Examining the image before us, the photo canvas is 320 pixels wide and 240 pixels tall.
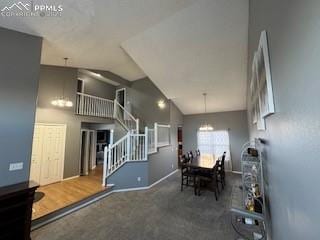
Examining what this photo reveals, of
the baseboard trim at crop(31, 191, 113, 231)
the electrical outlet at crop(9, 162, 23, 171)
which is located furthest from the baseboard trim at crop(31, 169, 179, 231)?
the electrical outlet at crop(9, 162, 23, 171)

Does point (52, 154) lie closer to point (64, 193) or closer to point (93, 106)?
point (64, 193)

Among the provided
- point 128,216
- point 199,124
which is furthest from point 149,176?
point 199,124

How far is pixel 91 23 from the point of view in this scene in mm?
2854

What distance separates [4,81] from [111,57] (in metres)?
2.92

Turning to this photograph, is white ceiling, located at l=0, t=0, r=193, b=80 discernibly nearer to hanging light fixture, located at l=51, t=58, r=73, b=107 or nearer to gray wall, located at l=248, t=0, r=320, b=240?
hanging light fixture, located at l=51, t=58, r=73, b=107

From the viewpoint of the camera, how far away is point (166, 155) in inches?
239

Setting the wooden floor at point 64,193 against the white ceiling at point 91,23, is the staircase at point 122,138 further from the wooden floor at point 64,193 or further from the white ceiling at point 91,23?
the white ceiling at point 91,23

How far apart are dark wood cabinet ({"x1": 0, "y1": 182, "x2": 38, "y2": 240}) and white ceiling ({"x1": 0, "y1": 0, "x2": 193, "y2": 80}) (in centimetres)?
275

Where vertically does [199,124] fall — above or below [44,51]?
below

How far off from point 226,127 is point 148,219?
5.51 m

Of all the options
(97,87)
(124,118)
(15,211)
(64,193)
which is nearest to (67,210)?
(64,193)

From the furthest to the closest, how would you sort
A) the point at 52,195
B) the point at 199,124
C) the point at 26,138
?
the point at 199,124 < the point at 52,195 < the point at 26,138

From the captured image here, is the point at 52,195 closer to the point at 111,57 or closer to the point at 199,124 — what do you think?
the point at 111,57

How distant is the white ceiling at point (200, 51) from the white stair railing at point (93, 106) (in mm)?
2569
